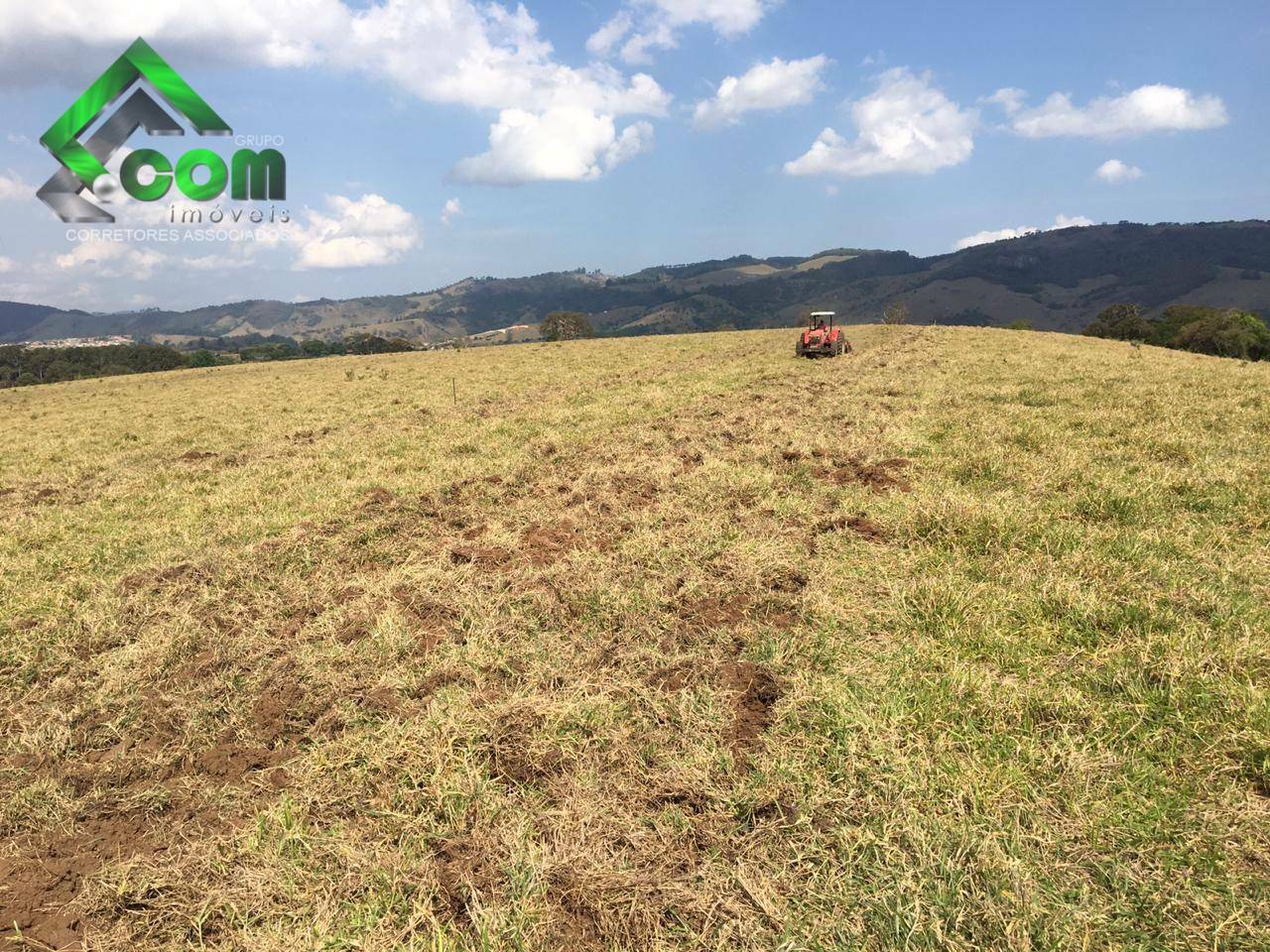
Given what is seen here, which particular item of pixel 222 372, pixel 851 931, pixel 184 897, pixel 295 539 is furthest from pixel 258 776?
pixel 222 372

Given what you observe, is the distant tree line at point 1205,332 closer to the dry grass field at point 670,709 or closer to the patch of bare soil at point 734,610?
the dry grass field at point 670,709

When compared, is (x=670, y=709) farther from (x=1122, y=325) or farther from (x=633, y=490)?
(x=1122, y=325)

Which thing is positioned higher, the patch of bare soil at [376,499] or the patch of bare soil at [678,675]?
the patch of bare soil at [376,499]

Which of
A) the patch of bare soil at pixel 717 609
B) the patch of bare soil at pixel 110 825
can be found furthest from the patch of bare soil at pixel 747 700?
the patch of bare soil at pixel 110 825

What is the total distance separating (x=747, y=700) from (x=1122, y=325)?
358ft

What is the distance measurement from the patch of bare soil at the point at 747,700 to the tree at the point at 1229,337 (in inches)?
3055

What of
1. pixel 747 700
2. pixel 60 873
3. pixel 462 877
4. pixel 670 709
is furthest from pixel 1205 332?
pixel 60 873

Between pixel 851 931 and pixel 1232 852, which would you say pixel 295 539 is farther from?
pixel 1232 852

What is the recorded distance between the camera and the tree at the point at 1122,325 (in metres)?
76.6

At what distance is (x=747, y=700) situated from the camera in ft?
15.3

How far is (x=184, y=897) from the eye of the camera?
3.40 meters

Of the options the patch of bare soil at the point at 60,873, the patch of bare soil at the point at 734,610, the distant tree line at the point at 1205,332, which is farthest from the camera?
the distant tree line at the point at 1205,332

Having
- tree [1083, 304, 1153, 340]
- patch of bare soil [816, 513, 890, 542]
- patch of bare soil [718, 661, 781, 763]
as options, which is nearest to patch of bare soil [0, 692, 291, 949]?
patch of bare soil [718, 661, 781, 763]

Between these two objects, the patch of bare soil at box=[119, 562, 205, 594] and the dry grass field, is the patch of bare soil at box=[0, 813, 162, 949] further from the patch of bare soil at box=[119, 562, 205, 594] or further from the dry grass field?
the patch of bare soil at box=[119, 562, 205, 594]
